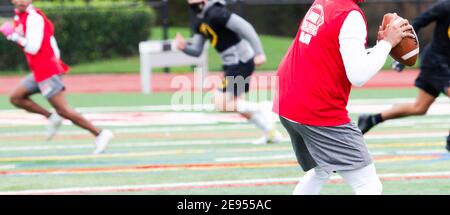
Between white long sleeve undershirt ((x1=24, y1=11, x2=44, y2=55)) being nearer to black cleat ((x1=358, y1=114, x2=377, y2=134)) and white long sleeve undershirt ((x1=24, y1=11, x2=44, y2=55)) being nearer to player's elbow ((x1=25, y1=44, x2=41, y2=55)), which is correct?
player's elbow ((x1=25, y1=44, x2=41, y2=55))

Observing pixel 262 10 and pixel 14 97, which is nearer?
pixel 14 97

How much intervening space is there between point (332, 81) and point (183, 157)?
5.14 m

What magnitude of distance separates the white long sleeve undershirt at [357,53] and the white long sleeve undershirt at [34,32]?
6.08 meters

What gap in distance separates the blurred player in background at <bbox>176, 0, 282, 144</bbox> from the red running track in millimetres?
7268

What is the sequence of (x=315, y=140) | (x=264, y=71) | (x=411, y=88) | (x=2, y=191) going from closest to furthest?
(x=315, y=140), (x=2, y=191), (x=411, y=88), (x=264, y=71)

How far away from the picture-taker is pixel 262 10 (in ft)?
88.8

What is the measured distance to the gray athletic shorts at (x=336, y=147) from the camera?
652 cm

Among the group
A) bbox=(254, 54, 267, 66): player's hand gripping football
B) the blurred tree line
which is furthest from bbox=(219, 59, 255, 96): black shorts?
the blurred tree line

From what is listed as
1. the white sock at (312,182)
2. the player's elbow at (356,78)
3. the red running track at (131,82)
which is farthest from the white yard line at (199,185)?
the red running track at (131,82)

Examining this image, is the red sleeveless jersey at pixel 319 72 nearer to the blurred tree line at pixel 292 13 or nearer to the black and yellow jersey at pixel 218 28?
the black and yellow jersey at pixel 218 28

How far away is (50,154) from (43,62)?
1066mm

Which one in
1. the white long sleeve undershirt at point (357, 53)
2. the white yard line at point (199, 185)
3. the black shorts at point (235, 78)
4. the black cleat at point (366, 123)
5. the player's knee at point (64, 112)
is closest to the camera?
the white long sleeve undershirt at point (357, 53)
